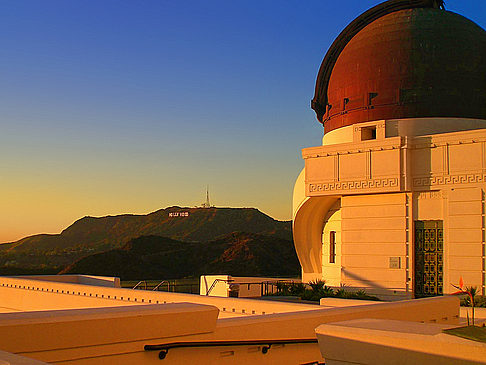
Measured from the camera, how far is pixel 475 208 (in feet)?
59.6

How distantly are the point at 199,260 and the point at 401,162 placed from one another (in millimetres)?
64384

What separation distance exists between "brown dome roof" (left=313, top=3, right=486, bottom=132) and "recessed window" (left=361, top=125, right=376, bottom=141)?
1.54 ft

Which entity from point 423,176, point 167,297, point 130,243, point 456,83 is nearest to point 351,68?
point 456,83

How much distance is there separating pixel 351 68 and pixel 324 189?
5085 millimetres

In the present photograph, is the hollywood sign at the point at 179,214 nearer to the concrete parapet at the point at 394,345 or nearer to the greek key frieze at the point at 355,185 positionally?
the greek key frieze at the point at 355,185

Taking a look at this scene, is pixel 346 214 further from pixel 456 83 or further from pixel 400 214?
pixel 456 83

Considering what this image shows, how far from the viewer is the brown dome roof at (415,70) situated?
21.2 metres

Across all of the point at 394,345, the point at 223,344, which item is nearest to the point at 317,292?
the point at 223,344

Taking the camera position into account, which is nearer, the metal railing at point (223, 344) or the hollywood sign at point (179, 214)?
the metal railing at point (223, 344)

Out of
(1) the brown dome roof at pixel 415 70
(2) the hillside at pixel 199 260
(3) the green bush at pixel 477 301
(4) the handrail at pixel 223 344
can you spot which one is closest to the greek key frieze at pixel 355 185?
(1) the brown dome roof at pixel 415 70

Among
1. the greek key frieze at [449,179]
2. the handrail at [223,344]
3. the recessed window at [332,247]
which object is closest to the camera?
the handrail at [223,344]

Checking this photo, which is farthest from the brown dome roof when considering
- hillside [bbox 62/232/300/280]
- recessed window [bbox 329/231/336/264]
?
hillside [bbox 62/232/300/280]

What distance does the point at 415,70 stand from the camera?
70.2 feet

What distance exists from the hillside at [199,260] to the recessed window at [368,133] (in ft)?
178
